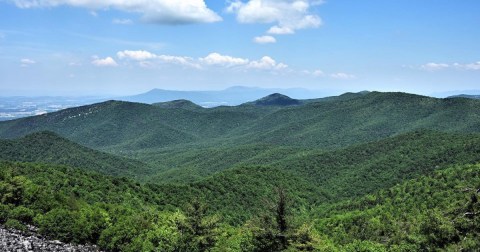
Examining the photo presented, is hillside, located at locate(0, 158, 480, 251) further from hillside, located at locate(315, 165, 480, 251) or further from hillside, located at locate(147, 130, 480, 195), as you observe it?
hillside, located at locate(147, 130, 480, 195)

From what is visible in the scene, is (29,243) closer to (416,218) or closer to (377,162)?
(416,218)

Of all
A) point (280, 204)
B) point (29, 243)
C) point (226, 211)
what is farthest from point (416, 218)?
point (29, 243)

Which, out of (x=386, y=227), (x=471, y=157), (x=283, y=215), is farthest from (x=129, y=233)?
(x=471, y=157)

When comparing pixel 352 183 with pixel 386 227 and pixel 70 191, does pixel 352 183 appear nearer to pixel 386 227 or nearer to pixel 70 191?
pixel 386 227

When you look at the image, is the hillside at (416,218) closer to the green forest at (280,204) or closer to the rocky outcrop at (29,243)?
the green forest at (280,204)

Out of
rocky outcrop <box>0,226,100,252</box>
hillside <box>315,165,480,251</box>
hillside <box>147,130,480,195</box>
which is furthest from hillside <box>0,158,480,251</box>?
hillside <box>147,130,480,195</box>

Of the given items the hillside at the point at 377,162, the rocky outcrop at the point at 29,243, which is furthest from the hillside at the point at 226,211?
the hillside at the point at 377,162

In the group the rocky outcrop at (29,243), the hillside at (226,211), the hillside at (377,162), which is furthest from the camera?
the hillside at (377,162)

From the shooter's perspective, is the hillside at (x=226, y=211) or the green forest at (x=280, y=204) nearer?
the green forest at (x=280, y=204)
